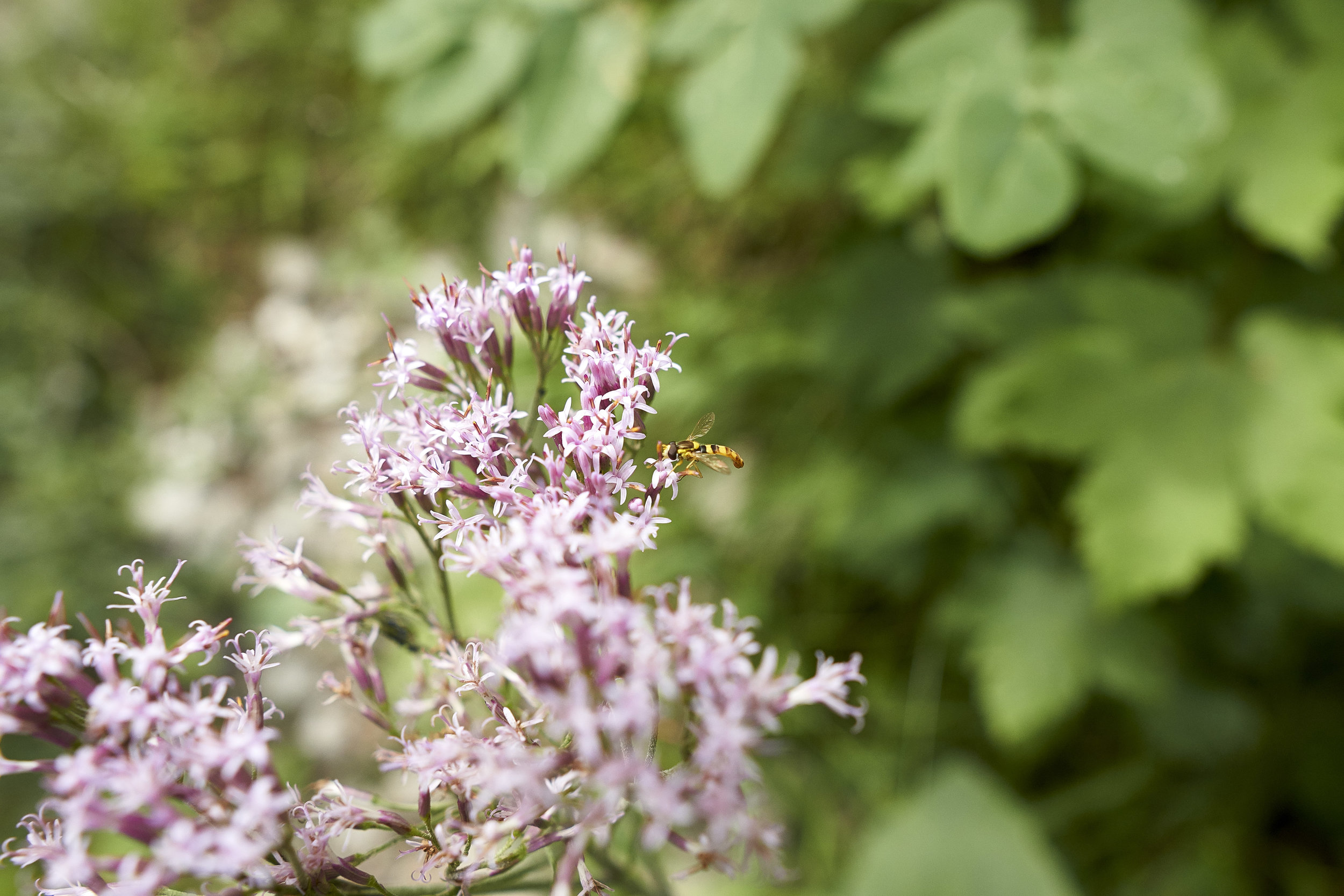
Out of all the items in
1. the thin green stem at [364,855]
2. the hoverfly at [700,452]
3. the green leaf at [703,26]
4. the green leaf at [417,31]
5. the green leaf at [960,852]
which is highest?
the green leaf at [417,31]

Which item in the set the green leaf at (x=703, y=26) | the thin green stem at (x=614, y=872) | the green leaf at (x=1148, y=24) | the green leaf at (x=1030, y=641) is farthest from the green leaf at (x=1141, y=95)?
the thin green stem at (x=614, y=872)

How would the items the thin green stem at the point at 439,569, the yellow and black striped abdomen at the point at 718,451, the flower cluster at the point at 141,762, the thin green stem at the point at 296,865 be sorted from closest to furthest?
the flower cluster at the point at 141,762 < the thin green stem at the point at 296,865 < the thin green stem at the point at 439,569 < the yellow and black striped abdomen at the point at 718,451

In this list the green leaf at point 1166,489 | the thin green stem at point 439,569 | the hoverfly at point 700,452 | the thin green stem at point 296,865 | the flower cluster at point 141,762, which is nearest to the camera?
the flower cluster at point 141,762

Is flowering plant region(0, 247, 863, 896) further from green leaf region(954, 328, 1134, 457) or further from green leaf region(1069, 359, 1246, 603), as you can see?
green leaf region(954, 328, 1134, 457)

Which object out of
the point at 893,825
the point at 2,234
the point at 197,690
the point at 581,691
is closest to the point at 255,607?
the point at 2,234

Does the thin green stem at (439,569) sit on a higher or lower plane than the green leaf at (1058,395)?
lower

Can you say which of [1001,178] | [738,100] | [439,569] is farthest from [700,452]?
[1001,178]

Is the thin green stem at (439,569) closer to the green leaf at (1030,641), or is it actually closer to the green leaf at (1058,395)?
the green leaf at (1058,395)
